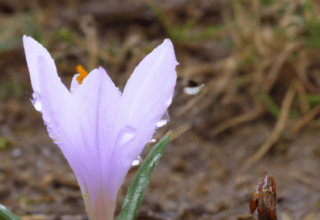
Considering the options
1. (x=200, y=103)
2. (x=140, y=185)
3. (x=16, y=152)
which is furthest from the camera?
(x=200, y=103)

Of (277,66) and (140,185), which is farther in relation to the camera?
(277,66)

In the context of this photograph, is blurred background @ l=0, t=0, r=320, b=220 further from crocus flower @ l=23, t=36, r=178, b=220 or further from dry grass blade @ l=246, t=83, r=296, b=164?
crocus flower @ l=23, t=36, r=178, b=220

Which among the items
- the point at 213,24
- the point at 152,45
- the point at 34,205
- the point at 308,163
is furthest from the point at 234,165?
the point at 213,24

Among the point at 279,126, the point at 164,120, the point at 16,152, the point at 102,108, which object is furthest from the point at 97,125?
the point at 279,126

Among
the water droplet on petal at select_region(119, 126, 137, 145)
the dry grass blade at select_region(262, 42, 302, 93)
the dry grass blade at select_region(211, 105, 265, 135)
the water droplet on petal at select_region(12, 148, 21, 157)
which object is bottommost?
the water droplet on petal at select_region(119, 126, 137, 145)

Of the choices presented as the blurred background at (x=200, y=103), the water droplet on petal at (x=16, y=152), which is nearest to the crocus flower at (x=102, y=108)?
the blurred background at (x=200, y=103)

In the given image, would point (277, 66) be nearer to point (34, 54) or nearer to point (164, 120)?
point (164, 120)

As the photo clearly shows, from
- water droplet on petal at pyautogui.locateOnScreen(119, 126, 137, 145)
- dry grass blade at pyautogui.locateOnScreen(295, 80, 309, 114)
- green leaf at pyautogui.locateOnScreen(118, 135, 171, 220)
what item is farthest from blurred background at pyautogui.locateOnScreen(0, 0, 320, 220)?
water droplet on petal at pyautogui.locateOnScreen(119, 126, 137, 145)
